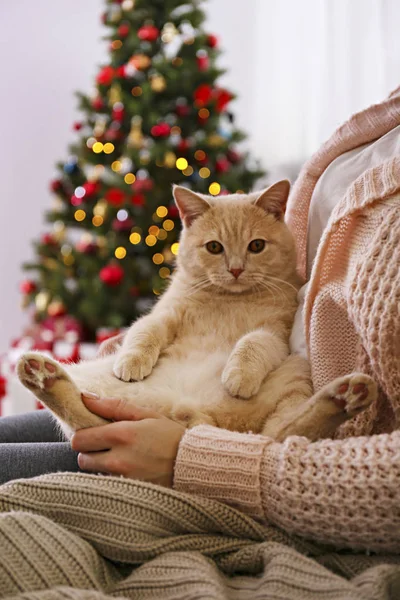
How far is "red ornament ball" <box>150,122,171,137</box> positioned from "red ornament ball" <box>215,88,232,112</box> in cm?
29

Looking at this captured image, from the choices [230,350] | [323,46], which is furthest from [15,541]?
[323,46]

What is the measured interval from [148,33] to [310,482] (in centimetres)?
289

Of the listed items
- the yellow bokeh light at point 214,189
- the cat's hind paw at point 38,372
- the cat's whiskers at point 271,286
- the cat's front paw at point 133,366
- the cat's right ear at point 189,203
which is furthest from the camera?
the yellow bokeh light at point 214,189

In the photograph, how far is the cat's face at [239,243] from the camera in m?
1.45

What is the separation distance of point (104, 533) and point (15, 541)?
0.40 feet

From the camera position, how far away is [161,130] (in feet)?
10.6

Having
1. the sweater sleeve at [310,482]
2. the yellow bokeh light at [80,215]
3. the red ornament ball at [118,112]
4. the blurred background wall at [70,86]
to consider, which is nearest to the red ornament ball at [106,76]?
the red ornament ball at [118,112]

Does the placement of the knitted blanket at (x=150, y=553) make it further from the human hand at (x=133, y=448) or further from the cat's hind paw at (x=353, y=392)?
the cat's hind paw at (x=353, y=392)

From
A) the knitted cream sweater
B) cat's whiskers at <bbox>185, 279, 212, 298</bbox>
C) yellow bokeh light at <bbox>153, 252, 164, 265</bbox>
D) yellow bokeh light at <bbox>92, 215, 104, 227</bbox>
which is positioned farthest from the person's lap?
yellow bokeh light at <bbox>92, 215, 104, 227</bbox>

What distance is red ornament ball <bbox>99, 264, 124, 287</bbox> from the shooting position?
10.4 feet

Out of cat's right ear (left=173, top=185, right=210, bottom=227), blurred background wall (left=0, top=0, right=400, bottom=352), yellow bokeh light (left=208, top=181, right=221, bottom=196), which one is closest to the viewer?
cat's right ear (left=173, top=185, right=210, bottom=227)

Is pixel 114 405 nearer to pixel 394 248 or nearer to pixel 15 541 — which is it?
pixel 15 541

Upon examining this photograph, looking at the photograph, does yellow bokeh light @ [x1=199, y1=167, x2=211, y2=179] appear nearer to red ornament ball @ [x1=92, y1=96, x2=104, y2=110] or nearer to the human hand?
red ornament ball @ [x1=92, y1=96, x2=104, y2=110]

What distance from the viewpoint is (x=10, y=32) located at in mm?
4457
